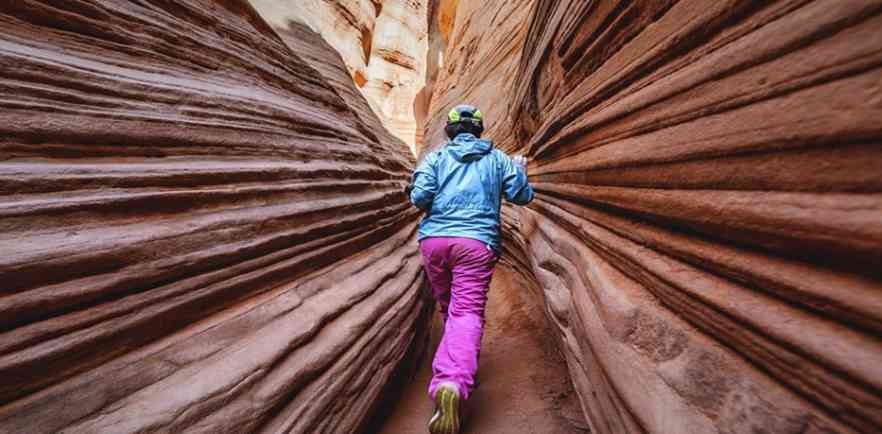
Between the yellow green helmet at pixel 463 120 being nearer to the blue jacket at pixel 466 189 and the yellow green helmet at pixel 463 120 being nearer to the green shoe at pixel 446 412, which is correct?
the blue jacket at pixel 466 189

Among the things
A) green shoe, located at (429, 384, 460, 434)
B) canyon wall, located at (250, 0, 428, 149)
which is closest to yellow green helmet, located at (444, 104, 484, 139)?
green shoe, located at (429, 384, 460, 434)

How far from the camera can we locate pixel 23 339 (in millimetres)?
881

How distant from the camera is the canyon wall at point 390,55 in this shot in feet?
40.1

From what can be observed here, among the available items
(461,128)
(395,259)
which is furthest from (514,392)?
(461,128)

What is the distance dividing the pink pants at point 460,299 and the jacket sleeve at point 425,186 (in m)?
0.29

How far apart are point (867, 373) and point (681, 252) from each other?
0.48 metres

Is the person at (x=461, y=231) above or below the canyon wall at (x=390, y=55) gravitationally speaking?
below

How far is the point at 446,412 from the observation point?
1465 mm

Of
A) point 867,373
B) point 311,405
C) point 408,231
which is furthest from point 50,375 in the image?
point 408,231

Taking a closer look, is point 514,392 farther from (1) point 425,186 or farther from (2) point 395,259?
(1) point 425,186

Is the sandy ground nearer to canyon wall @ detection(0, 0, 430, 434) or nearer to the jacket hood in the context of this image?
canyon wall @ detection(0, 0, 430, 434)

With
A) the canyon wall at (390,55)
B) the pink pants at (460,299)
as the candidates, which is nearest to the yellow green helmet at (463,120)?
the pink pants at (460,299)

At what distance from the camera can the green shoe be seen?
4.77ft

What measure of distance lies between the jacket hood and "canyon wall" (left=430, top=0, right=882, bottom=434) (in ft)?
2.45
